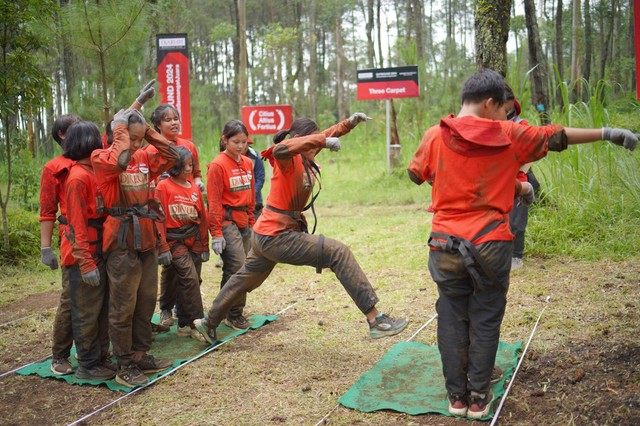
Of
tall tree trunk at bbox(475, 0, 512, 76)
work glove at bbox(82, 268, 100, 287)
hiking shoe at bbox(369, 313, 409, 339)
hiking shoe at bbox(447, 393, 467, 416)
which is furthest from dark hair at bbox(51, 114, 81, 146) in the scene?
tall tree trunk at bbox(475, 0, 512, 76)

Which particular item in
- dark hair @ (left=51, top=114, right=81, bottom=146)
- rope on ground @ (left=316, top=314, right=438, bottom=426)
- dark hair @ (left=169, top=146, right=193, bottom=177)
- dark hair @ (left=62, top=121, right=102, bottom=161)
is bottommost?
rope on ground @ (left=316, top=314, right=438, bottom=426)

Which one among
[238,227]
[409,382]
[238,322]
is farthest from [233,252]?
[409,382]

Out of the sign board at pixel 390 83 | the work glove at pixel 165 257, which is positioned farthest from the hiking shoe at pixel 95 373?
the sign board at pixel 390 83

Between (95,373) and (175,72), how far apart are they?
7165 millimetres

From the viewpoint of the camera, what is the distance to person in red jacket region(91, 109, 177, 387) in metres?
4.21

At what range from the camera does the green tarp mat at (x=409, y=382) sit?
3.72 meters

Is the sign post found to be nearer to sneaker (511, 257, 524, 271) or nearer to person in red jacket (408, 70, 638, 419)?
sneaker (511, 257, 524, 271)

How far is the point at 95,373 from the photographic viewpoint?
4508 mm

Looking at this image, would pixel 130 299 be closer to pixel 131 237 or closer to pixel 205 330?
pixel 131 237

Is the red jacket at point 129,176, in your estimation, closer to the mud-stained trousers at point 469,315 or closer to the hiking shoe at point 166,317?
the hiking shoe at point 166,317

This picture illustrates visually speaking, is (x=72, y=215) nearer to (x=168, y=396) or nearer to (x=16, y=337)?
(x=168, y=396)

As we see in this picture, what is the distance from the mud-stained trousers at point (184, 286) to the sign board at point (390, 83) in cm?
1069

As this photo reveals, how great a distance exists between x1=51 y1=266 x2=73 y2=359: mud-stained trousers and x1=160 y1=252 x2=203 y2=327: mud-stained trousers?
98 centimetres

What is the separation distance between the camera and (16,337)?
18.4 feet
